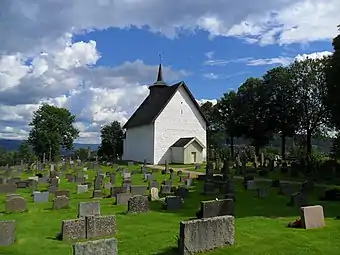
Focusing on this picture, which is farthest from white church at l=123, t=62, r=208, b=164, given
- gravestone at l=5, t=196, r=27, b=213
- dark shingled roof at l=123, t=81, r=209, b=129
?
gravestone at l=5, t=196, r=27, b=213

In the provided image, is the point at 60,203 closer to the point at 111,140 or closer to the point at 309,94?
the point at 309,94

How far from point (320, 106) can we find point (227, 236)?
4586 cm

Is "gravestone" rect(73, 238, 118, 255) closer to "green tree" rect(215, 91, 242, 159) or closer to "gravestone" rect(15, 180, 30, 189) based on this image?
"gravestone" rect(15, 180, 30, 189)

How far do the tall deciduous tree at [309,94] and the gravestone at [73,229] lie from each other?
4474 cm

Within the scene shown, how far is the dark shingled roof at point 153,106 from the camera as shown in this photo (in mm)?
56375

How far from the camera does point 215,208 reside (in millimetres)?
13258

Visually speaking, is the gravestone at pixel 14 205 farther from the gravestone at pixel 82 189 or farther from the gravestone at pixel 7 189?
the gravestone at pixel 7 189

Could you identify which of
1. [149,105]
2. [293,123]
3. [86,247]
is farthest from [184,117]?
[86,247]

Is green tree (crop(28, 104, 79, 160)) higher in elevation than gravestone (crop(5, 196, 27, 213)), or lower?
higher

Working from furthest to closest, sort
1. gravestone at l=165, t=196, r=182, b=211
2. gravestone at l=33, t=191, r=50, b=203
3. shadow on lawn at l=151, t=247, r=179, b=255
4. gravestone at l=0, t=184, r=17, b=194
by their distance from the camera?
1. gravestone at l=0, t=184, r=17, b=194
2. gravestone at l=33, t=191, r=50, b=203
3. gravestone at l=165, t=196, r=182, b=211
4. shadow on lawn at l=151, t=247, r=179, b=255

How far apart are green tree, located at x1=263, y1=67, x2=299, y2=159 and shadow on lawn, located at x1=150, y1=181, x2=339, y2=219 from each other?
34150 millimetres

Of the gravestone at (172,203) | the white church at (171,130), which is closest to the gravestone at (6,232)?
the gravestone at (172,203)

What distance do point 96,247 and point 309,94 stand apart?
4901cm

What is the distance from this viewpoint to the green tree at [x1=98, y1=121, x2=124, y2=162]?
74.2 meters
